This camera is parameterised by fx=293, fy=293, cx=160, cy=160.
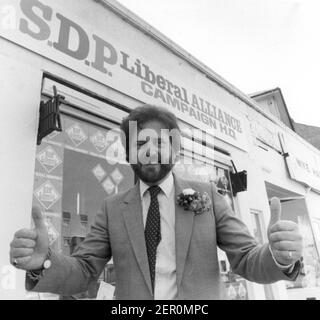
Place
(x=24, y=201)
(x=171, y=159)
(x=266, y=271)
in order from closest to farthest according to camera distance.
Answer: (x=266, y=271) → (x=171, y=159) → (x=24, y=201)

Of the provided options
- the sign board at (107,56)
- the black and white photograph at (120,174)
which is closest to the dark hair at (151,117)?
the black and white photograph at (120,174)

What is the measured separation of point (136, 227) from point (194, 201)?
283mm

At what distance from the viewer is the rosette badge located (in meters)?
1.27

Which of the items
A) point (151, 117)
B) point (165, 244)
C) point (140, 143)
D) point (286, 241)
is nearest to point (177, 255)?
point (165, 244)

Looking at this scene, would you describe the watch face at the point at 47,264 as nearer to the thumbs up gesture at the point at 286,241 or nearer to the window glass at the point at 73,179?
the thumbs up gesture at the point at 286,241

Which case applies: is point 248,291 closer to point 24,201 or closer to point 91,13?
point 24,201

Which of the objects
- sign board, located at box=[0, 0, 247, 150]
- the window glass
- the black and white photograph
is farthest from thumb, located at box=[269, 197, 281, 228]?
sign board, located at box=[0, 0, 247, 150]

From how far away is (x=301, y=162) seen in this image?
6.52 m

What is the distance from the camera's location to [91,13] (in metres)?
2.67

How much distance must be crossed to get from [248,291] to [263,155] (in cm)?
234

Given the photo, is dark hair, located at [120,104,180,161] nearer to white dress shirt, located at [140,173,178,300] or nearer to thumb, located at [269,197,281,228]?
white dress shirt, located at [140,173,178,300]

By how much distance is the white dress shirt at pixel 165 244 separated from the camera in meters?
1.18

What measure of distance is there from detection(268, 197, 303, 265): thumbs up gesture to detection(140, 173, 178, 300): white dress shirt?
45 centimetres
